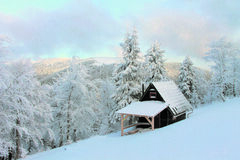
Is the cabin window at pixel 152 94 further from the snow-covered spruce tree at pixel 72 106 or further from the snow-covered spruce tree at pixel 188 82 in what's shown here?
the snow-covered spruce tree at pixel 188 82

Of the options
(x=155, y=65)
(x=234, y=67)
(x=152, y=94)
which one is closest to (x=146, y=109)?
(x=152, y=94)

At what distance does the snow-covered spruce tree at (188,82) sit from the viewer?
3167cm

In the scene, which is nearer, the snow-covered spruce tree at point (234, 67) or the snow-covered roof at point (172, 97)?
the snow-covered roof at point (172, 97)

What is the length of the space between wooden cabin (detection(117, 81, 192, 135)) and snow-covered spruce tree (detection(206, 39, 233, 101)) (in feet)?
31.1

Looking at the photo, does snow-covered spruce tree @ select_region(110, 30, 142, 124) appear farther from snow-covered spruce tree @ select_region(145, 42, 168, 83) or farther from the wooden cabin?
snow-covered spruce tree @ select_region(145, 42, 168, 83)

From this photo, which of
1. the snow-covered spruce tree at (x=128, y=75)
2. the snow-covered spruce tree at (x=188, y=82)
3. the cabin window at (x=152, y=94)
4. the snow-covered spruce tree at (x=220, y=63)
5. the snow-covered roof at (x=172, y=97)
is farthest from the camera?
the snow-covered spruce tree at (x=188, y=82)

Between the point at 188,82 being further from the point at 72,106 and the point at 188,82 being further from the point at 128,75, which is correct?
the point at 72,106

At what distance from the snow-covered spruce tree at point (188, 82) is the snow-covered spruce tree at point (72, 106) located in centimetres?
1945

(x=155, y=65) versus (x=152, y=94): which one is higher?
(x=155, y=65)

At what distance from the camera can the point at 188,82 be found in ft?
104

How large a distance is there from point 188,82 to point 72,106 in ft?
72.8

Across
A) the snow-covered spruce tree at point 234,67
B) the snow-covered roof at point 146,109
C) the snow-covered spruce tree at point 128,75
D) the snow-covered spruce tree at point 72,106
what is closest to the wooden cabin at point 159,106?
the snow-covered roof at point 146,109

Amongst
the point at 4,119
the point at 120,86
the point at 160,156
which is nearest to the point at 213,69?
the point at 120,86

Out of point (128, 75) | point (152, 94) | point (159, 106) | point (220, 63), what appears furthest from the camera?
point (220, 63)
